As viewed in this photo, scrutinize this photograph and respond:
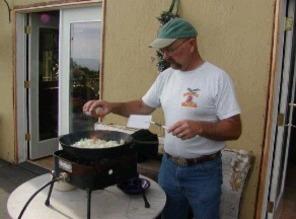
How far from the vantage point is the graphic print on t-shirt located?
1.94 m

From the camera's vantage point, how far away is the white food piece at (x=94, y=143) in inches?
70.0

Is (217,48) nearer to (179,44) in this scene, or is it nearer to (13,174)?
(179,44)

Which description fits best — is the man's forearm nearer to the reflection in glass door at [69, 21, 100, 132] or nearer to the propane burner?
the propane burner

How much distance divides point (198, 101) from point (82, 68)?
2540mm

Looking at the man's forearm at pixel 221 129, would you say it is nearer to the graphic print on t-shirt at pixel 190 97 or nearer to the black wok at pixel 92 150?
the graphic print on t-shirt at pixel 190 97

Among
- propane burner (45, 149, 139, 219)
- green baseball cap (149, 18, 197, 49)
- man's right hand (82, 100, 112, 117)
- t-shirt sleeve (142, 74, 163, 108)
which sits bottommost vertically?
propane burner (45, 149, 139, 219)

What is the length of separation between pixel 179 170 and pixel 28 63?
3.36 metres

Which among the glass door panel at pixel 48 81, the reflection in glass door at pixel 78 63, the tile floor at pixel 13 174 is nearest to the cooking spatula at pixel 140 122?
the reflection in glass door at pixel 78 63

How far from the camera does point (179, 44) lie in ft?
6.43

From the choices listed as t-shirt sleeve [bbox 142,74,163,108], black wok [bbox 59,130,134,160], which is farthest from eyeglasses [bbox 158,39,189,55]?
black wok [bbox 59,130,134,160]

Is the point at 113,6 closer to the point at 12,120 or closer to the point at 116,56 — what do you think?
the point at 116,56

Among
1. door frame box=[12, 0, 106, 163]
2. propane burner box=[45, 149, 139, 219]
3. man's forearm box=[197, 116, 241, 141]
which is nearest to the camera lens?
propane burner box=[45, 149, 139, 219]

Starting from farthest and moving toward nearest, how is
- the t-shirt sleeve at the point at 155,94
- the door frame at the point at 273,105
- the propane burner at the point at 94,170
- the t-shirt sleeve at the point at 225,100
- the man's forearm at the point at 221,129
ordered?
the door frame at the point at 273,105, the t-shirt sleeve at the point at 155,94, the t-shirt sleeve at the point at 225,100, the man's forearm at the point at 221,129, the propane burner at the point at 94,170

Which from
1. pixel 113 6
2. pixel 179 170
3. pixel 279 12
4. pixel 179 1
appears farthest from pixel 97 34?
pixel 179 170
